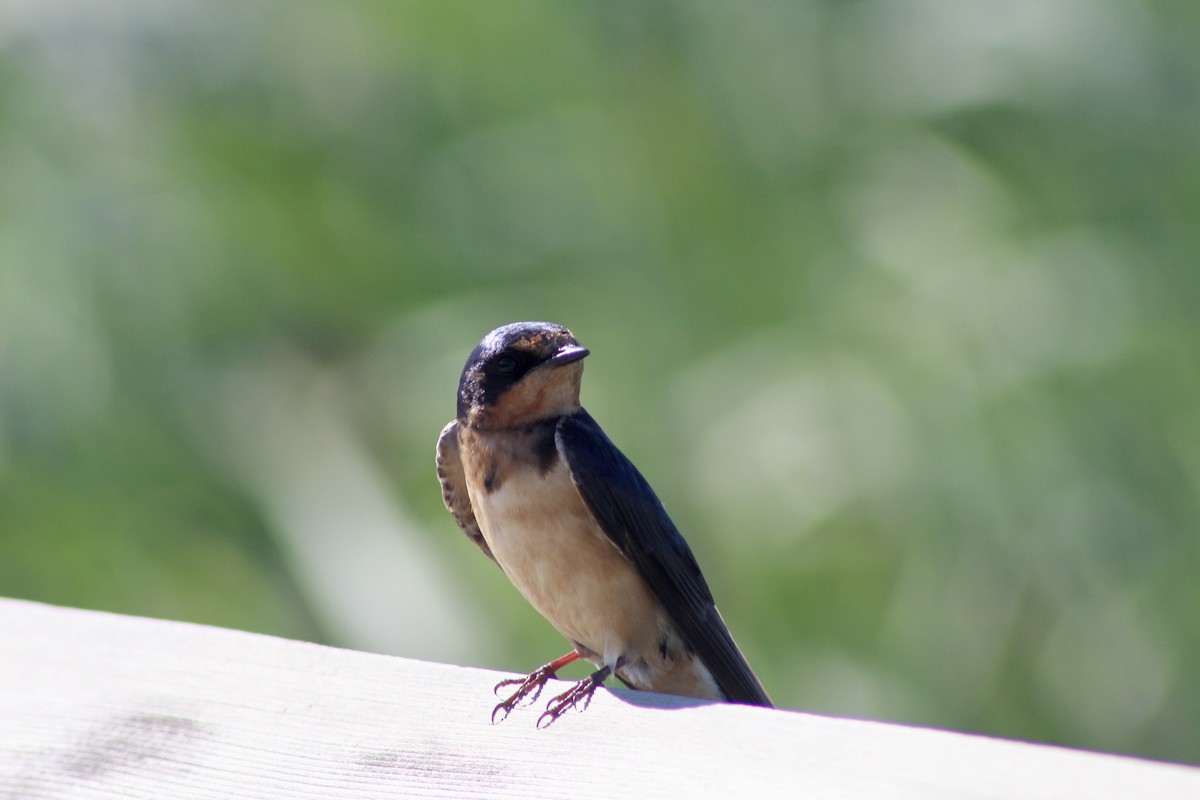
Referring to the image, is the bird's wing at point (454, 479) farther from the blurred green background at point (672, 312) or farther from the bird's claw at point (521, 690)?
the blurred green background at point (672, 312)

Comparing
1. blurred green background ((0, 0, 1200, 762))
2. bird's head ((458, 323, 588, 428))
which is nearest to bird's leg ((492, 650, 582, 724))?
bird's head ((458, 323, 588, 428))

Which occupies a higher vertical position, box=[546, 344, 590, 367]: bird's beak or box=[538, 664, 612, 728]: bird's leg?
box=[546, 344, 590, 367]: bird's beak

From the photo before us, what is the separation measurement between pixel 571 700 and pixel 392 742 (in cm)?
24

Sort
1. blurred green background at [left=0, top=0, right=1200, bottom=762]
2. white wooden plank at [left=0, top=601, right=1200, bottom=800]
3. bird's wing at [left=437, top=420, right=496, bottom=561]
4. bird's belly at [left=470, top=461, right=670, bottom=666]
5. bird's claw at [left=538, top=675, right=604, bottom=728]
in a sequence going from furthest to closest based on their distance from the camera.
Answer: blurred green background at [left=0, top=0, right=1200, bottom=762]
bird's wing at [left=437, top=420, right=496, bottom=561]
bird's belly at [left=470, top=461, right=670, bottom=666]
bird's claw at [left=538, top=675, right=604, bottom=728]
white wooden plank at [left=0, top=601, right=1200, bottom=800]

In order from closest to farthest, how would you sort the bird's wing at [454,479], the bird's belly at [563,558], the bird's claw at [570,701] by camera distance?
the bird's claw at [570,701], the bird's belly at [563,558], the bird's wing at [454,479]

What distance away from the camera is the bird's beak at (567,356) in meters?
2.07

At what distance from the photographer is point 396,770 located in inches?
56.4

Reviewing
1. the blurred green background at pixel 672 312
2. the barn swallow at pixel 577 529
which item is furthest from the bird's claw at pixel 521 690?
the blurred green background at pixel 672 312

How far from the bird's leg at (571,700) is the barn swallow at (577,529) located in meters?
0.27

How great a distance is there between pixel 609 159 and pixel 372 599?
63.5 inches

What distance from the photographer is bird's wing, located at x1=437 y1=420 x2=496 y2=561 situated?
2.29 meters

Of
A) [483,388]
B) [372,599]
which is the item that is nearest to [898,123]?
[372,599]

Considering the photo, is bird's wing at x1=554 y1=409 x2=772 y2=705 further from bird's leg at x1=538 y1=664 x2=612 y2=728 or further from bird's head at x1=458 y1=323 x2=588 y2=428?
bird's leg at x1=538 y1=664 x2=612 y2=728

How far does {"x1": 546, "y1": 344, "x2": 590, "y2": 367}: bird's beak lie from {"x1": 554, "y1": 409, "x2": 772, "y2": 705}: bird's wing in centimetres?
10
